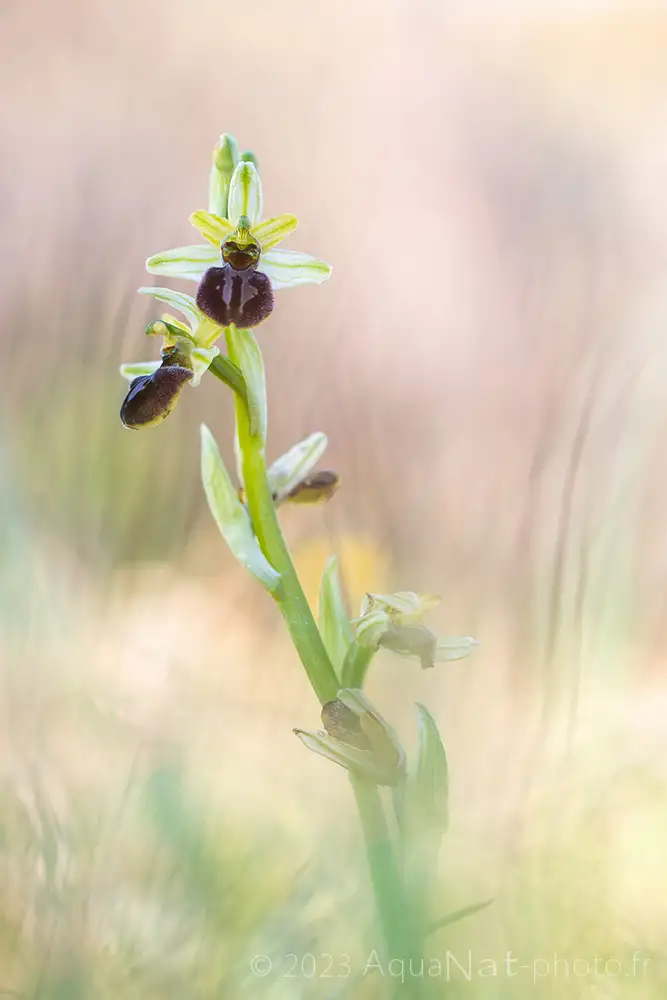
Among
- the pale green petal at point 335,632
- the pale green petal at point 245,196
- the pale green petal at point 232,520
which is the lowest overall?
the pale green petal at point 335,632

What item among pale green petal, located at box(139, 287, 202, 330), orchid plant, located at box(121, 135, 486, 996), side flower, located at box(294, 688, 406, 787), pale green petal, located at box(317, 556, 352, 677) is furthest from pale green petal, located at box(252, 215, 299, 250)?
side flower, located at box(294, 688, 406, 787)

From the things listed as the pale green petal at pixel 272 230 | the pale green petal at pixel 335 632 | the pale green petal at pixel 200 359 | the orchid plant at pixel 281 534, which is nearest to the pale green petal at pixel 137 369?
the orchid plant at pixel 281 534

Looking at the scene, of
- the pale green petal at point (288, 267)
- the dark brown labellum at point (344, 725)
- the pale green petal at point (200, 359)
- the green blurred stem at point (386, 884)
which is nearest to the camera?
the green blurred stem at point (386, 884)

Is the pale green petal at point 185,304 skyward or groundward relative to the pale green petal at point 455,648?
skyward

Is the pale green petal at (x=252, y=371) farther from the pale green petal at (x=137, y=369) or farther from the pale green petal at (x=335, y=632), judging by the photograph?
the pale green petal at (x=335, y=632)

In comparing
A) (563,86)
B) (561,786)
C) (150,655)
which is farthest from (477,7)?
(561,786)

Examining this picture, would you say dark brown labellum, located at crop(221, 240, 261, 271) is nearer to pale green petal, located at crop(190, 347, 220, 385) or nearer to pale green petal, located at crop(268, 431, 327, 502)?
pale green petal, located at crop(190, 347, 220, 385)

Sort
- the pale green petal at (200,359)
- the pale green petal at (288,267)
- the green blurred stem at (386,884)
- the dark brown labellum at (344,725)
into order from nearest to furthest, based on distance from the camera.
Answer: the green blurred stem at (386,884)
the dark brown labellum at (344,725)
the pale green petal at (200,359)
the pale green petal at (288,267)

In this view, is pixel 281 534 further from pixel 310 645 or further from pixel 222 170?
pixel 222 170
